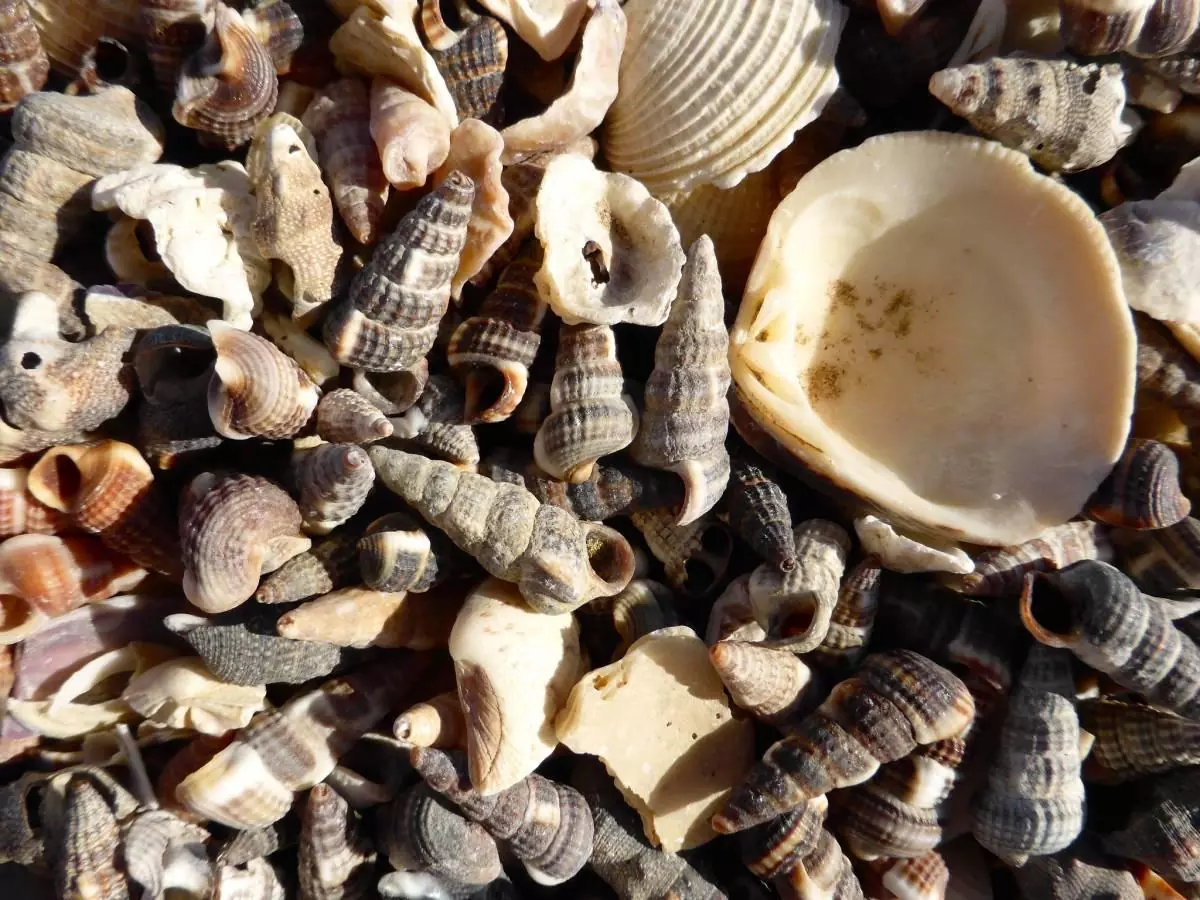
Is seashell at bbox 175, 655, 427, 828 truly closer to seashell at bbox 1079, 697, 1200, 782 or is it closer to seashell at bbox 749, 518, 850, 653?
seashell at bbox 749, 518, 850, 653

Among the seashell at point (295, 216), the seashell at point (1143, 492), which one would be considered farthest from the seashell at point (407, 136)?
the seashell at point (1143, 492)

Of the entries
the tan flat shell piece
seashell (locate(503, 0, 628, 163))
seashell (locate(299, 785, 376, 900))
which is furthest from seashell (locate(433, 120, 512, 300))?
seashell (locate(299, 785, 376, 900))

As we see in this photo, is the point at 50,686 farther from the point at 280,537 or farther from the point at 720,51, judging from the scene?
the point at 720,51

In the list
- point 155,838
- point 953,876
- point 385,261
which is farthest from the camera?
point 953,876

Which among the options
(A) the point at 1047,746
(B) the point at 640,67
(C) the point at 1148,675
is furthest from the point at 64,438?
(C) the point at 1148,675

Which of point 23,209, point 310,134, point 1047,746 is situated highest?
point 310,134

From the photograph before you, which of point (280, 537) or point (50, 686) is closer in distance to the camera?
point (280, 537)
